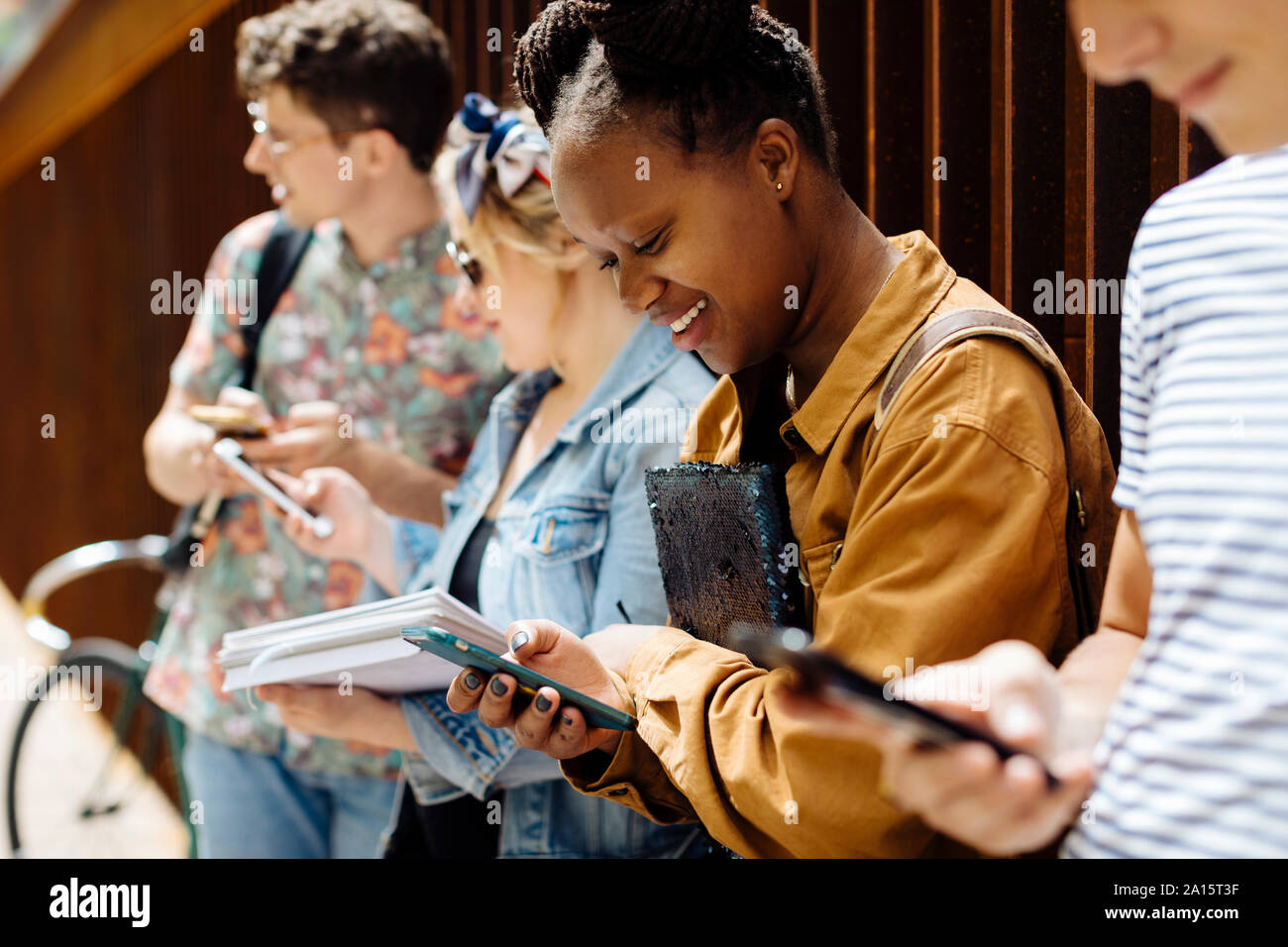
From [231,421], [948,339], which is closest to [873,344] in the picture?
[948,339]

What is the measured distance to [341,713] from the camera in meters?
1.71

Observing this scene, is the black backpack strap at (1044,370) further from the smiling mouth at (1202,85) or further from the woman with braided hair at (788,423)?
the smiling mouth at (1202,85)

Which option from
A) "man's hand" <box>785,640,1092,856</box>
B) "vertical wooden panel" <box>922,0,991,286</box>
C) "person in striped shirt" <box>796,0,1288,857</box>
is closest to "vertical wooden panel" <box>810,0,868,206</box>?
"vertical wooden panel" <box>922,0,991,286</box>

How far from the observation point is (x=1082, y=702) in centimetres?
91

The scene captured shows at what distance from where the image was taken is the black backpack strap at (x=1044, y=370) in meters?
1.09

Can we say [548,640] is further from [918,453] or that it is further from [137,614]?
[137,614]

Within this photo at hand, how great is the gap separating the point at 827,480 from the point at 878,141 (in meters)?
0.90

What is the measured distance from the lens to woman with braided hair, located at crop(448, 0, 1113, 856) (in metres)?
1.02

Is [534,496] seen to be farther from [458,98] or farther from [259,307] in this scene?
[458,98]

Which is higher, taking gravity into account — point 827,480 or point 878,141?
point 878,141

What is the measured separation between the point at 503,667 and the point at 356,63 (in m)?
1.70

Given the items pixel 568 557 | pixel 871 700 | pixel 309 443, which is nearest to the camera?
pixel 871 700

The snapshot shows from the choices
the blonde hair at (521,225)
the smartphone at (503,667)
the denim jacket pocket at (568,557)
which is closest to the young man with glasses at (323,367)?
the blonde hair at (521,225)
